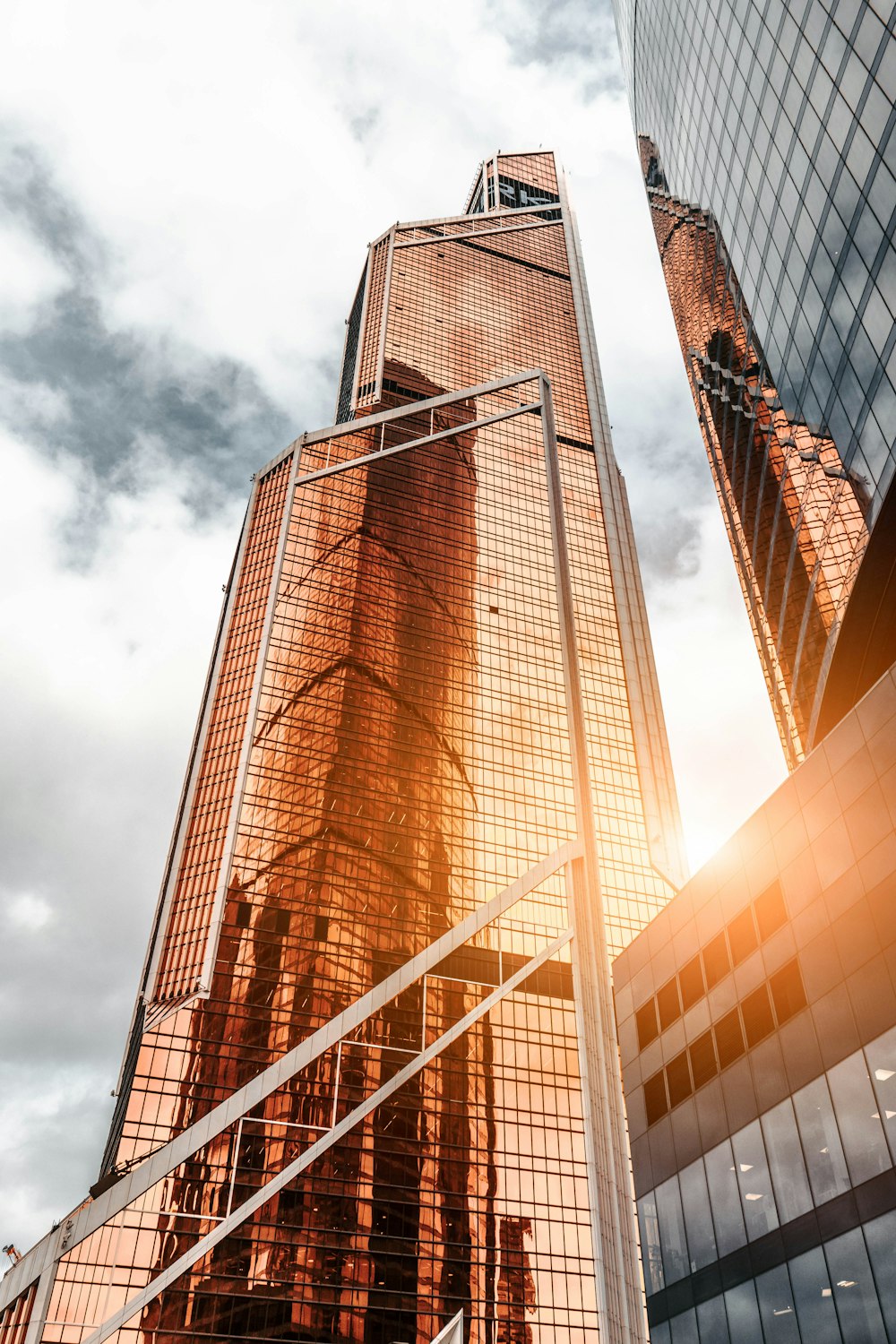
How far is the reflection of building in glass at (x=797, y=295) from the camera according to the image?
42.3m

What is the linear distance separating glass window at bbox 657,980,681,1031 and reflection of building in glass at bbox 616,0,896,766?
2107 centimetres

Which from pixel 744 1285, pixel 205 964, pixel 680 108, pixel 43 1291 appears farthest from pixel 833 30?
pixel 43 1291

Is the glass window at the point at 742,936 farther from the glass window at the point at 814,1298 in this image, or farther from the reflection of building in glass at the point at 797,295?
the reflection of building in glass at the point at 797,295

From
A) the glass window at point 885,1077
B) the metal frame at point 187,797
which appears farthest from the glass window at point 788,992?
the metal frame at point 187,797

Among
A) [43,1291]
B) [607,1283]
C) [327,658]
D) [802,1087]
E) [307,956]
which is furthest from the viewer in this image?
[327,658]

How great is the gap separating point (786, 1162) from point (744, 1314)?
14.5ft

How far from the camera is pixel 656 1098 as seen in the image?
36.7 metres

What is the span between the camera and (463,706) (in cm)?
13962

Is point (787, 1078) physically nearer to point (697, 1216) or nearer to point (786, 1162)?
point (786, 1162)

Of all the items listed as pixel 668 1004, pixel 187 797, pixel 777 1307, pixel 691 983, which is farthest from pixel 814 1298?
pixel 187 797

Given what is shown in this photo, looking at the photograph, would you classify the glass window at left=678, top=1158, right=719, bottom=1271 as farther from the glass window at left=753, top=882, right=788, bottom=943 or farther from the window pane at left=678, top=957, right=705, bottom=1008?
the glass window at left=753, top=882, right=788, bottom=943

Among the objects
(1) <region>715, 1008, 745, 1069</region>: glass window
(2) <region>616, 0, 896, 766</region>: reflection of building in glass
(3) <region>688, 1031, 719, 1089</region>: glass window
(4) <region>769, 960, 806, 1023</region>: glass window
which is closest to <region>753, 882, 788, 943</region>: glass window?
(4) <region>769, 960, 806, 1023</region>: glass window

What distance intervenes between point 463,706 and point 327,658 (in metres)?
19.3

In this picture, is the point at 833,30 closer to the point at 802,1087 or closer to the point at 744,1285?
the point at 802,1087
